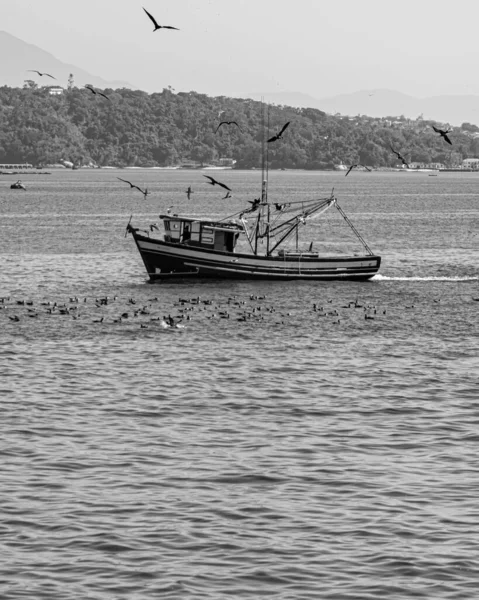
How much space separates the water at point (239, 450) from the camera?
24.0 metres

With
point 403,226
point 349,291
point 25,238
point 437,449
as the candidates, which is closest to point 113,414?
point 437,449

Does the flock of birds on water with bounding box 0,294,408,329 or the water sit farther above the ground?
the flock of birds on water with bounding box 0,294,408,329

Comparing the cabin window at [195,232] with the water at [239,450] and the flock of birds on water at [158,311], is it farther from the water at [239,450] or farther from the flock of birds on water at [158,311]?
the water at [239,450]

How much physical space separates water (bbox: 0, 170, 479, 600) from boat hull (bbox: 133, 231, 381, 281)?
8.53 meters

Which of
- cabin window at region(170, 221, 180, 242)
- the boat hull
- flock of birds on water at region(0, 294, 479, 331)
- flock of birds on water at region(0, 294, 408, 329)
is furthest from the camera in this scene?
cabin window at region(170, 221, 180, 242)

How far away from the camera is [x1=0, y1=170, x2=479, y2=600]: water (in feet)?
78.6

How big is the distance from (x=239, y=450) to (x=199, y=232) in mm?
42465

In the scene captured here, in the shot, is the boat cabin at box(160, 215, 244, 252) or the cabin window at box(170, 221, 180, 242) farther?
the cabin window at box(170, 221, 180, 242)

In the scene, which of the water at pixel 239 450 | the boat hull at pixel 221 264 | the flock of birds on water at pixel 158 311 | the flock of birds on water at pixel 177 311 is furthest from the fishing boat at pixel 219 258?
the water at pixel 239 450

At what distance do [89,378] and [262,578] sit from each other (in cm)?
1929

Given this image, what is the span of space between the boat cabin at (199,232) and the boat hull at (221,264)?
755mm

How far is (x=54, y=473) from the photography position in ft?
97.6

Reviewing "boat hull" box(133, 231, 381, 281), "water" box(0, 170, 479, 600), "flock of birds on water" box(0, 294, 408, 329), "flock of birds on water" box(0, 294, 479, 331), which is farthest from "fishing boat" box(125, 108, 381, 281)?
"water" box(0, 170, 479, 600)

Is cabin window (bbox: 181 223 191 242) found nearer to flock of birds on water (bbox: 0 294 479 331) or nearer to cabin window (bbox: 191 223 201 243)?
cabin window (bbox: 191 223 201 243)
